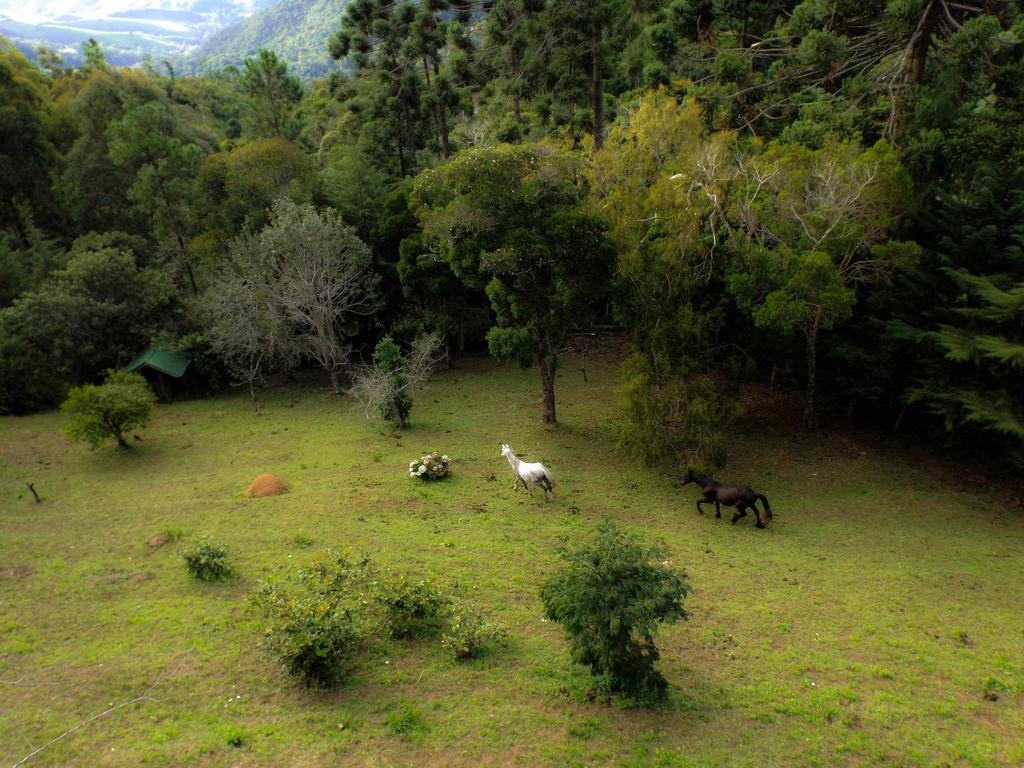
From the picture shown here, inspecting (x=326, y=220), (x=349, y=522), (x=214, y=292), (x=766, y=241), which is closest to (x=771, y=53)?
(x=766, y=241)

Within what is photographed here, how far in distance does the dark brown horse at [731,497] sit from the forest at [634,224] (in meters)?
1.52

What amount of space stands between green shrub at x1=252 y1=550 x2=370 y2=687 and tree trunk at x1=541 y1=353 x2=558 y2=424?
10701mm

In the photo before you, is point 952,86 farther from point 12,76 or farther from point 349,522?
point 12,76

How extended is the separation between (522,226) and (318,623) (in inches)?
453

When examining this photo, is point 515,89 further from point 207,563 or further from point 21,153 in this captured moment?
point 21,153

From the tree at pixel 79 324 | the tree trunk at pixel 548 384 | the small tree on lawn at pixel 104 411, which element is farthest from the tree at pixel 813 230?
the tree at pixel 79 324

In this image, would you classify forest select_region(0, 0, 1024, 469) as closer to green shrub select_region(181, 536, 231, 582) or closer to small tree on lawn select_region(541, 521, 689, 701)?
small tree on lawn select_region(541, 521, 689, 701)

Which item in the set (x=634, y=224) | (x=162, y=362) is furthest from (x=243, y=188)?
(x=634, y=224)

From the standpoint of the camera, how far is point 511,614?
1006cm

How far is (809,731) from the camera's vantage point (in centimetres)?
761

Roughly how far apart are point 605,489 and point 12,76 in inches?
1577

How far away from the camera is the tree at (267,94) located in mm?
32594

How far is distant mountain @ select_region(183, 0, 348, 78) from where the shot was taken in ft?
463

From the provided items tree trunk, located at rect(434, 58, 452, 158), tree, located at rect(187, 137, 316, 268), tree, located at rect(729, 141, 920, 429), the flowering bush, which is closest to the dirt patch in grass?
the flowering bush
